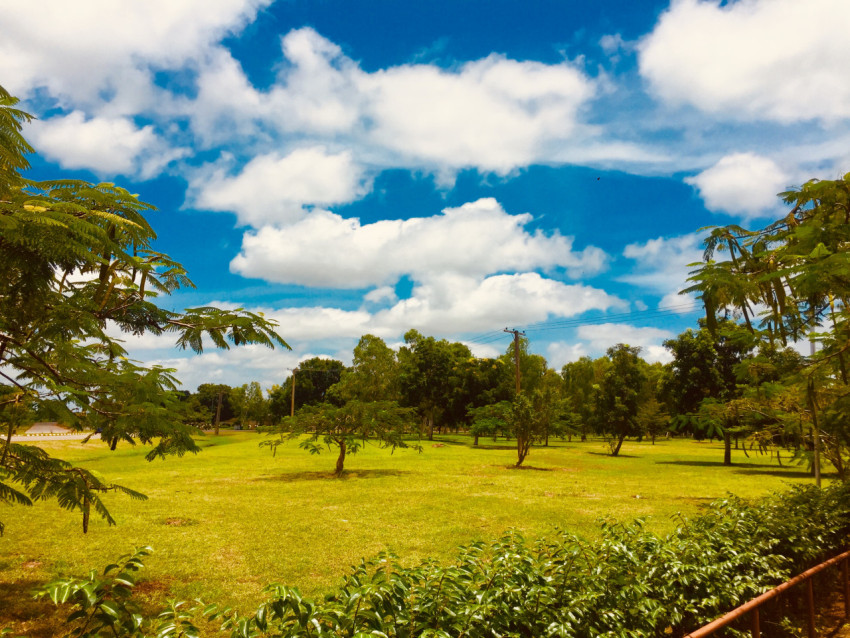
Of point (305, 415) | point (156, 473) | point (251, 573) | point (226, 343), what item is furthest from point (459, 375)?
point (226, 343)

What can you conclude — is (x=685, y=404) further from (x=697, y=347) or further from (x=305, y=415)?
(x=305, y=415)

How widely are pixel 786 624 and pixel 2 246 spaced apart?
7886 millimetres

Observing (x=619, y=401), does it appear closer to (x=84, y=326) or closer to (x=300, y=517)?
(x=300, y=517)

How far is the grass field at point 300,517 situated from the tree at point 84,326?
296 cm

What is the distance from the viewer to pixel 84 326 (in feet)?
15.8

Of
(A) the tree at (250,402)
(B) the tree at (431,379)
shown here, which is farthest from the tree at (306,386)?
(B) the tree at (431,379)

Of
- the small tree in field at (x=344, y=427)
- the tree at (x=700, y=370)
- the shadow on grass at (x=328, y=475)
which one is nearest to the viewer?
the shadow on grass at (x=328, y=475)

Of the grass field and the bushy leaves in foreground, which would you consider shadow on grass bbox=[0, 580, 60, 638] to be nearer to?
the grass field

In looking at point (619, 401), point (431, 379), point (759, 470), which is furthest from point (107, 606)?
point (431, 379)

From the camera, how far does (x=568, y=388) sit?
2413 inches

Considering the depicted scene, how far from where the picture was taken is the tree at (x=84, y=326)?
13.3 feet

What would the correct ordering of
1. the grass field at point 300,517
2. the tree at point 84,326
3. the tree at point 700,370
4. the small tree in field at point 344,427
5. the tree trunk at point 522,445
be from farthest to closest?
the tree at point 700,370 < the tree trunk at point 522,445 < the small tree in field at point 344,427 < the grass field at point 300,517 < the tree at point 84,326

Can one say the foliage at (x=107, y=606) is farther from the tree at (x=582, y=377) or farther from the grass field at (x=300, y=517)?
the tree at (x=582, y=377)

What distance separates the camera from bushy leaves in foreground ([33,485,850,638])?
242 centimetres
